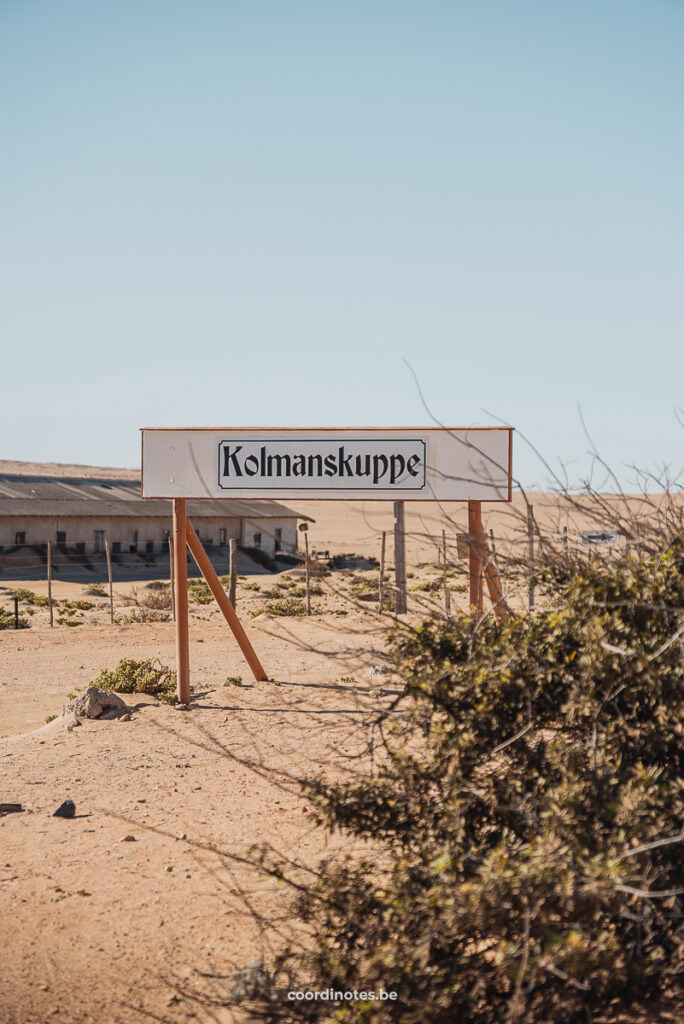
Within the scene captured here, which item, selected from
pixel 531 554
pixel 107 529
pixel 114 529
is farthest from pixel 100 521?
pixel 531 554

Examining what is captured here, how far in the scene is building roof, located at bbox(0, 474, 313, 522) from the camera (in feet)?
102

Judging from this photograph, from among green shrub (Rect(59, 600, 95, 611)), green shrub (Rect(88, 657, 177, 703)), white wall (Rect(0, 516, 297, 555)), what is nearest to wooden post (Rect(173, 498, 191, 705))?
green shrub (Rect(88, 657, 177, 703))

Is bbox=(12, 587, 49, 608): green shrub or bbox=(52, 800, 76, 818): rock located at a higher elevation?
bbox=(52, 800, 76, 818): rock

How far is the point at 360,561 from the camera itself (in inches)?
1543

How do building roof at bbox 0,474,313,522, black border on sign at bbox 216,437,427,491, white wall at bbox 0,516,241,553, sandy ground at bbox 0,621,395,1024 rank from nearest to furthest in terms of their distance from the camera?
sandy ground at bbox 0,621,395,1024, black border on sign at bbox 216,437,427,491, white wall at bbox 0,516,241,553, building roof at bbox 0,474,313,522

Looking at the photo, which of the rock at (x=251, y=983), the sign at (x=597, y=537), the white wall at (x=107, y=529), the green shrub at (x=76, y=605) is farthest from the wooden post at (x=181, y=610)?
the white wall at (x=107, y=529)

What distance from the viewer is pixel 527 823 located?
363 centimetres

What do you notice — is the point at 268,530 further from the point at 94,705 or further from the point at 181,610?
the point at 94,705

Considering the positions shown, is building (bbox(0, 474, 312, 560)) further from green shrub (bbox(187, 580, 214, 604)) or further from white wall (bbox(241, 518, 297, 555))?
green shrub (bbox(187, 580, 214, 604))

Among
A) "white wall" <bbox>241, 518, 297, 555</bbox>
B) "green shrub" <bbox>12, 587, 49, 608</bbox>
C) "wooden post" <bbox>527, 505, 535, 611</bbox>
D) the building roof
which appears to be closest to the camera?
"wooden post" <bbox>527, 505, 535, 611</bbox>

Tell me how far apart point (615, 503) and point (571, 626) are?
54.4 inches

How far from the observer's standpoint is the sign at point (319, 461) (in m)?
9.77

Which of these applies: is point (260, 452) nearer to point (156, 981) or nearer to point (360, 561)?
point (156, 981)

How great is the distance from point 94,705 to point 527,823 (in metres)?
Result: 7.34
